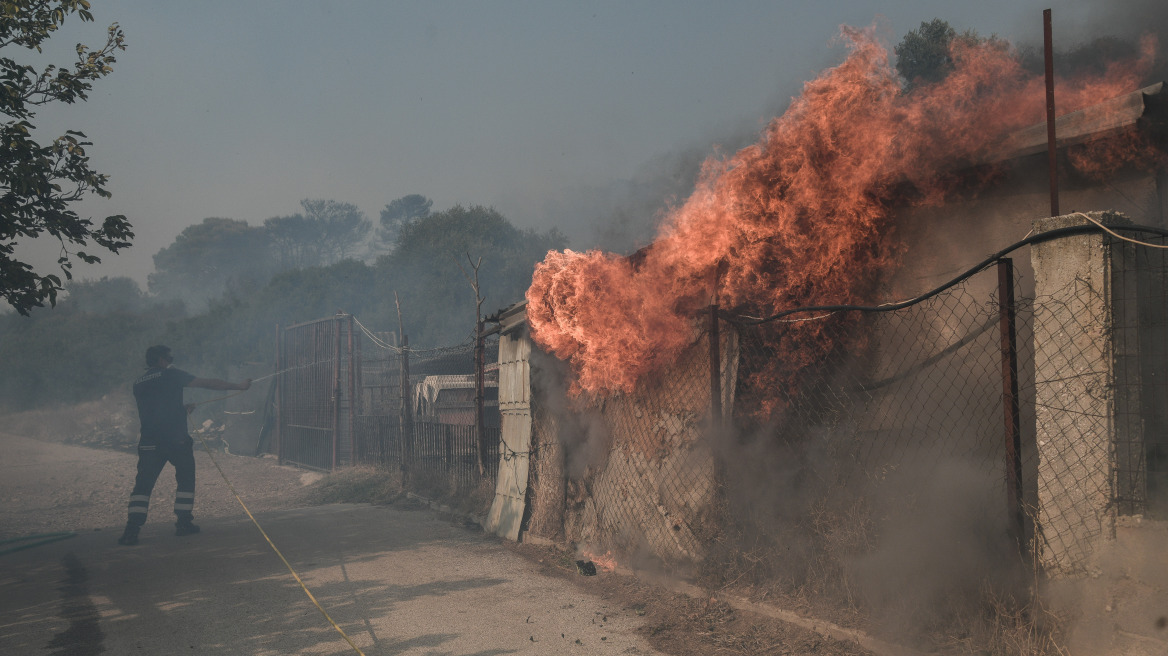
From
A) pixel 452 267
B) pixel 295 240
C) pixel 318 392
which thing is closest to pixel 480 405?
pixel 318 392

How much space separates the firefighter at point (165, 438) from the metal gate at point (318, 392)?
5808 millimetres

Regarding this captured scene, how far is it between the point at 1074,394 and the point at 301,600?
20.0ft

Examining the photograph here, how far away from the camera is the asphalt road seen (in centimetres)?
514

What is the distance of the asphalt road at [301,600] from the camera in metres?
5.14

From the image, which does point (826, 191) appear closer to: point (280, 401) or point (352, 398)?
point (352, 398)

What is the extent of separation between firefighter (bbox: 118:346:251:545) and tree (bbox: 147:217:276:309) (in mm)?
73944

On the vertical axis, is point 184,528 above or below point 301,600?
below

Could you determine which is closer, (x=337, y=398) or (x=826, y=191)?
(x=826, y=191)

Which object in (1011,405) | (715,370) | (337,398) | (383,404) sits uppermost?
(715,370)

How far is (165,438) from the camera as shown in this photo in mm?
10297

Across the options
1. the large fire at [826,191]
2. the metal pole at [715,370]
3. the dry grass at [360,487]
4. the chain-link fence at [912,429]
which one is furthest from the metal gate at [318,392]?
the metal pole at [715,370]

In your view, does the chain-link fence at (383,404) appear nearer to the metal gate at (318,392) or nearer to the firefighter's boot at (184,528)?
the metal gate at (318,392)

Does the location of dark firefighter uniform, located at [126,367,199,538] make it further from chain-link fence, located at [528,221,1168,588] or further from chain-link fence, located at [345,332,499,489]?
Result: chain-link fence, located at [528,221,1168,588]

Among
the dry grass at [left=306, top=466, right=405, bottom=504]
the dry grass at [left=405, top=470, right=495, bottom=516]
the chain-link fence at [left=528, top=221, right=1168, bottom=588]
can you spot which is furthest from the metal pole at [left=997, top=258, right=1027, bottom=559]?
the dry grass at [left=306, top=466, right=405, bottom=504]
